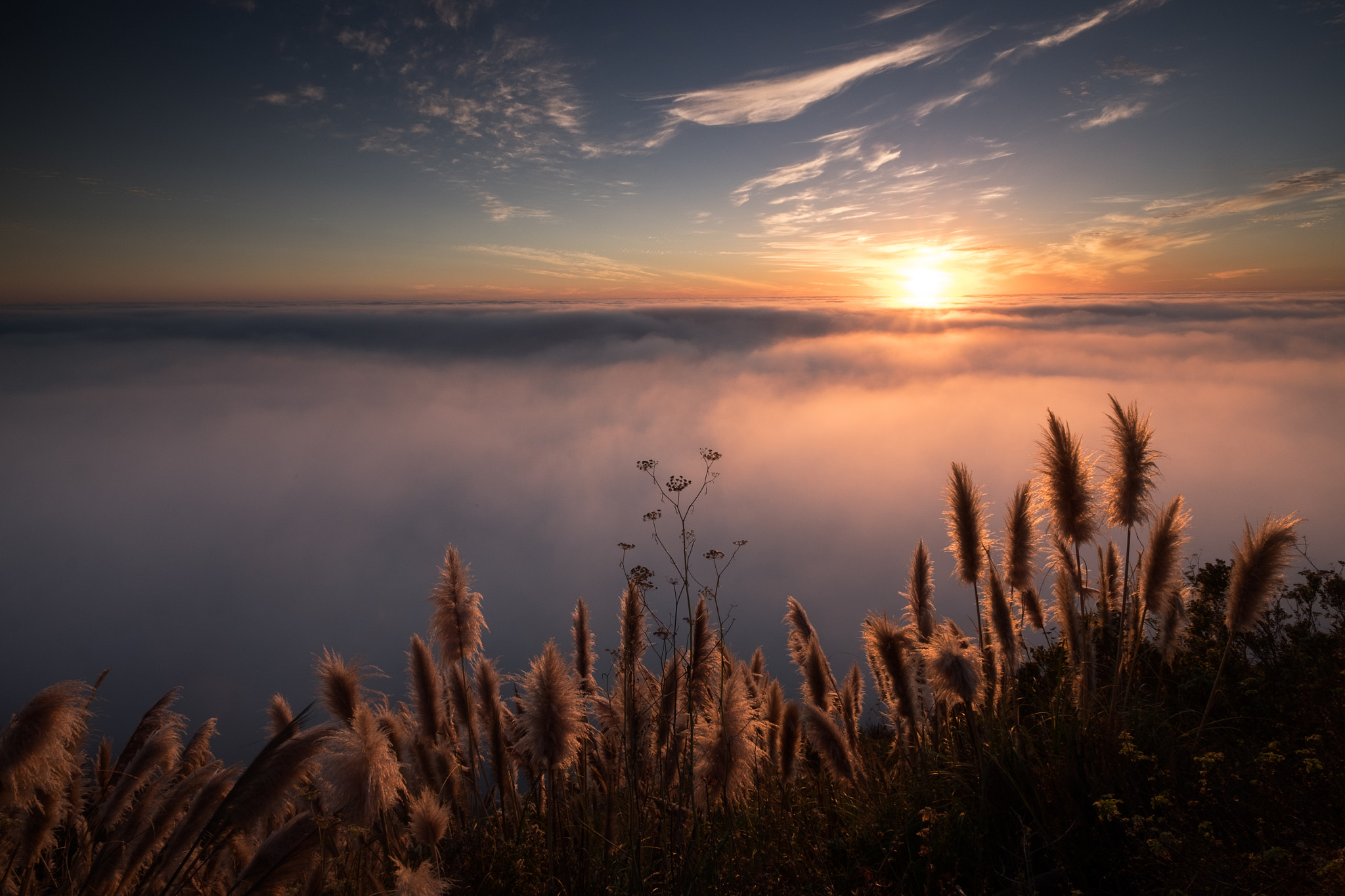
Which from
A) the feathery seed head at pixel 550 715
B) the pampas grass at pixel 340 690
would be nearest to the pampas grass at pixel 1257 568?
the feathery seed head at pixel 550 715

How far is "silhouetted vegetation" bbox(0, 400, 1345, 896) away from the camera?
2133 mm

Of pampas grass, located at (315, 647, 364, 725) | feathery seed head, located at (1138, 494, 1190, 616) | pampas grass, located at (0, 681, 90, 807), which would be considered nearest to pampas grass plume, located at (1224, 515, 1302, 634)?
feathery seed head, located at (1138, 494, 1190, 616)

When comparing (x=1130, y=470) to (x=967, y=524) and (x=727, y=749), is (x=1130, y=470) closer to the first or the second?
(x=967, y=524)

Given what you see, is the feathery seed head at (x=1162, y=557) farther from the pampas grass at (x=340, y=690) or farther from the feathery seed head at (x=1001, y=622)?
the pampas grass at (x=340, y=690)

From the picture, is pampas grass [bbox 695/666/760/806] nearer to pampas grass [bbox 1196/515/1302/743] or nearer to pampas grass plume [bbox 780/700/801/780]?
pampas grass plume [bbox 780/700/801/780]

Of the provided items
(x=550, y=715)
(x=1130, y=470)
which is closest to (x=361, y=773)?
(x=550, y=715)

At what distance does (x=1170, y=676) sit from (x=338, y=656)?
6.01 meters

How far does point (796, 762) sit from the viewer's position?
12.2 feet

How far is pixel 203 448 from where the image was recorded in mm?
182375

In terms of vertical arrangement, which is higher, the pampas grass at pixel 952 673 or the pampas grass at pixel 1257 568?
the pampas grass at pixel 1257 568

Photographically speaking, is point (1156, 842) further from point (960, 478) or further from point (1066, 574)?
point (1066, 574)

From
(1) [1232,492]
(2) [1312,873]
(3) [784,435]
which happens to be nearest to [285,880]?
(2) [1312,873]

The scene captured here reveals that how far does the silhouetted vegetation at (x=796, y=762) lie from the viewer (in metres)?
2.13

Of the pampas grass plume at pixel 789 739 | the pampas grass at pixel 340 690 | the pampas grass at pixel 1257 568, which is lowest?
the pampas grass plume at pixel 789 739
